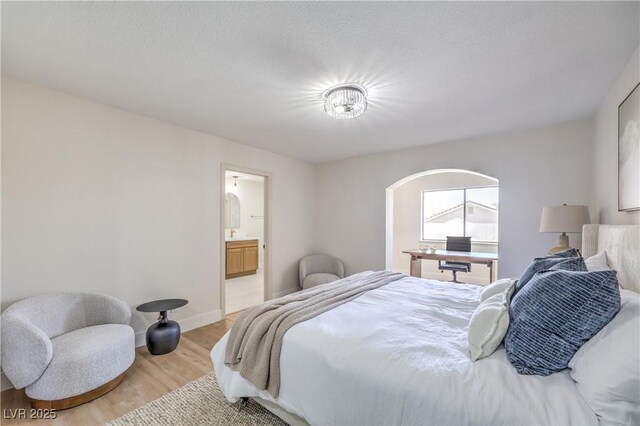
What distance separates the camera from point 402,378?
1.20 meters

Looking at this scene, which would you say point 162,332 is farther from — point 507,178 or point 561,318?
point 507,178

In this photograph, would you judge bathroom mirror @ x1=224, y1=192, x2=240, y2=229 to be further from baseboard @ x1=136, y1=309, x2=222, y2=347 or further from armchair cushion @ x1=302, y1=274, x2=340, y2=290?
baseboard @ x1=136, y1=309, x2=222, y2=347

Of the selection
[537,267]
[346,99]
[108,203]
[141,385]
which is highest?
[346,99]

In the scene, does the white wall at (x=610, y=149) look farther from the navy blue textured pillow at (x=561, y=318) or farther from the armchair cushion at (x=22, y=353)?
the armchair cushion at (x=22, y=353)

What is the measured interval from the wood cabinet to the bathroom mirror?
1.02 m

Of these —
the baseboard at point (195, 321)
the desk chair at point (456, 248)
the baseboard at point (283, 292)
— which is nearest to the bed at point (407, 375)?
the baseboard at point (195, 321)

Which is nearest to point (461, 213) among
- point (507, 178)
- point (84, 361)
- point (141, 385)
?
point (507, 178)

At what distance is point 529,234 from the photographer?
325cm

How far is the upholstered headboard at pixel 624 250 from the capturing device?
143 centimetres

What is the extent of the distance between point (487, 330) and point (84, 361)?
2.63 meters

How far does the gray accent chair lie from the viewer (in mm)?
4336

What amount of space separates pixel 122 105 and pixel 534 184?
4702 millimetres

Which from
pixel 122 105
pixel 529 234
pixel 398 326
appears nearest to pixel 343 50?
pixel 398 326

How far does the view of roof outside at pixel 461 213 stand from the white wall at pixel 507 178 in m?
2.57
